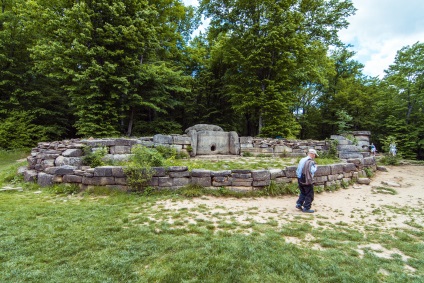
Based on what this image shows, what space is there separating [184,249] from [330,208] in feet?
13.0

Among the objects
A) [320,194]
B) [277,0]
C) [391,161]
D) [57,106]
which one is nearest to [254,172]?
[320,194]

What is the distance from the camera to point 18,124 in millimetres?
13031

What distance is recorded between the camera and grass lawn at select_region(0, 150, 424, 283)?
2.45m

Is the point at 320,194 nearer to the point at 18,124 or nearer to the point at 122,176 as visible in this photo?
the point at 122,176

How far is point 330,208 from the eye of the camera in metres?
5.13

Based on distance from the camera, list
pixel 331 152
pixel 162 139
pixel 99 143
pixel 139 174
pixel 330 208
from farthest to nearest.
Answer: pixel 331 152 < pixel 162 139 < pixel 99 143 < pixel 139 174 < pixel 330 208

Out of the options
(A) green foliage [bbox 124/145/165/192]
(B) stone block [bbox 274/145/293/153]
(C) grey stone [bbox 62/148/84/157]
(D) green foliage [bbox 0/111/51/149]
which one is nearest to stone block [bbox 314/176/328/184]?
(A) green foliage [bbox 124/145/165/192]

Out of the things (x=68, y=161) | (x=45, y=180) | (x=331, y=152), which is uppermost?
(x=331, y=152)

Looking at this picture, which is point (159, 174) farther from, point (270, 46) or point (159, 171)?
point (270, 46)

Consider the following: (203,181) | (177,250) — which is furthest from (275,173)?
(177,250)

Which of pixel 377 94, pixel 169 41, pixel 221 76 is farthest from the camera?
pixel 377 94

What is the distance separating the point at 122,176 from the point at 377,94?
86.1 ft

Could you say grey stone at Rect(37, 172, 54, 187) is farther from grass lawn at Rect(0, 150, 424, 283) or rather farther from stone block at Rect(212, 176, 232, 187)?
stone block at Rect(212, 176, 232, 187)

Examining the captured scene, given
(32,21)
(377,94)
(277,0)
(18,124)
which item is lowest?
(18,124)
